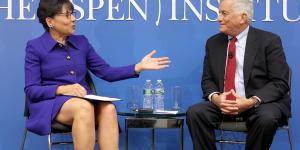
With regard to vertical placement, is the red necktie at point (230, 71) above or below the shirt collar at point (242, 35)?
below

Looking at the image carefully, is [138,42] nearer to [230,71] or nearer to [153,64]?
[153,64]

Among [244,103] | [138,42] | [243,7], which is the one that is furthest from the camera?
[138,42]

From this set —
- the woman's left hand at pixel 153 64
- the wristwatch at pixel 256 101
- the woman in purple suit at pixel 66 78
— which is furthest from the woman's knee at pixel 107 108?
the wristwatch at pixel 256 101

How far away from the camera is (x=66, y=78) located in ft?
12.9

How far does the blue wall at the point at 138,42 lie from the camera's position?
15.5 feet

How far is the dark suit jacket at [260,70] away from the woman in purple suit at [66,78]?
37 cm

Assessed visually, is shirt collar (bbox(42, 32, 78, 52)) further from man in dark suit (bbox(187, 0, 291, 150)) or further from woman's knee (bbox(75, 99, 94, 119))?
man in dark suit (bbox(187, 0, 291, 150))

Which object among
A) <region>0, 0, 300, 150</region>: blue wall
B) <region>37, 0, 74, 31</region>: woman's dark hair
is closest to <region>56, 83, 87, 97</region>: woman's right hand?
<region>37, 0, 74, 31</region>: woman's dark hair

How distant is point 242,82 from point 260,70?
0.16 m

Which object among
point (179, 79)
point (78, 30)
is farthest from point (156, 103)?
point (78, 30)

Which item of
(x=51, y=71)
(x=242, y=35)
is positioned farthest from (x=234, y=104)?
(x=51, y=71)

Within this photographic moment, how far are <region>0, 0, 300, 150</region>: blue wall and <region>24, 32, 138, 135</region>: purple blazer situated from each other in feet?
1.93

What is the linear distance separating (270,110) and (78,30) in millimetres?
1917

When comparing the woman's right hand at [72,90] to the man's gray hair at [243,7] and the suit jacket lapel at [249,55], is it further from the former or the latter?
the man's gray hair at [243,7]
